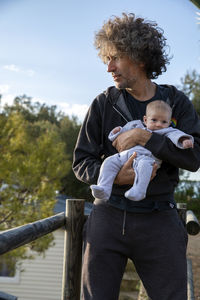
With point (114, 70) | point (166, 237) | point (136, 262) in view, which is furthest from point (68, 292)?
point (114, 70)

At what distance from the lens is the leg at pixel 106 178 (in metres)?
1.88

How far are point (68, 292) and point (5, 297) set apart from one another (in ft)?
1.51

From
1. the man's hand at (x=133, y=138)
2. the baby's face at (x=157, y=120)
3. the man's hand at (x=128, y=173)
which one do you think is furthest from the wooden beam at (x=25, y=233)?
the baby's face at (x=157, y=120)

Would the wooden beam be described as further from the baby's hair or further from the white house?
the white house

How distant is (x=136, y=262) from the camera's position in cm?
202

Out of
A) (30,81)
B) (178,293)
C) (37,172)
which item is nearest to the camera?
(178,293)

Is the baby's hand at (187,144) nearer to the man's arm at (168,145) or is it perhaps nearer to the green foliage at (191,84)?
the man's arm at (168,145)

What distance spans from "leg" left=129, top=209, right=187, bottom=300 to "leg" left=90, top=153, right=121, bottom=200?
0.84 feet

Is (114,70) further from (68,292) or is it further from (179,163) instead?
(68,292)

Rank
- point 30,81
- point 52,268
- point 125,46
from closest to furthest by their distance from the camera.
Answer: point 125,46
point 52,268
point 30,81

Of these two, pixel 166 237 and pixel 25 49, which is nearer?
pixel 166 237

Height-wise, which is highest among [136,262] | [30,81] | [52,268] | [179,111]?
[30,81]

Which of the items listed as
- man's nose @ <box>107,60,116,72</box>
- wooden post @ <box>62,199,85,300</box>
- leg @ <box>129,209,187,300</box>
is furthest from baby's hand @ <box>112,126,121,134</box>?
wooden post @ <box>62,199,85,300</box>

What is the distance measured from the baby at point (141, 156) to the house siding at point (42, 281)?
1454 cm
